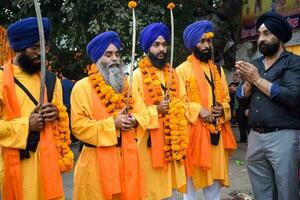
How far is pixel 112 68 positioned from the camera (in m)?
4.43

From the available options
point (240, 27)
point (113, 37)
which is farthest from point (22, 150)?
point (240, 27)

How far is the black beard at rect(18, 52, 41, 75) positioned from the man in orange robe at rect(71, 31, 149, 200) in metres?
0.56

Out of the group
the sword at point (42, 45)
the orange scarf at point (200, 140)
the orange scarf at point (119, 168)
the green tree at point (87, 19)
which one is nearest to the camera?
the sword at point (42, 45)

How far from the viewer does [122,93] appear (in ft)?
14.6

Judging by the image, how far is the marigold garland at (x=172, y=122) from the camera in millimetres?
4960

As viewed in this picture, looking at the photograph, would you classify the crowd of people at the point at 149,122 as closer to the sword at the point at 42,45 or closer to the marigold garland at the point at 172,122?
the marigold garland at the point at 172,122

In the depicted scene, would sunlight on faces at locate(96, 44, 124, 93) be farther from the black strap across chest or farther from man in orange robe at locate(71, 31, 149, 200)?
the black strap across chest

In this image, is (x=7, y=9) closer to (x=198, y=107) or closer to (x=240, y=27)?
(x=240, y=27)

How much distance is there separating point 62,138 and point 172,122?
1.40 m

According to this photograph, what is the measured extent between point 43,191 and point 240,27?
10.6m

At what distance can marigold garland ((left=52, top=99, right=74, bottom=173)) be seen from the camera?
3957 millimetres

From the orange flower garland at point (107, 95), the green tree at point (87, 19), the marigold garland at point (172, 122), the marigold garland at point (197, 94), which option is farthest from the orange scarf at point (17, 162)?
the green tree at point (87, 19)

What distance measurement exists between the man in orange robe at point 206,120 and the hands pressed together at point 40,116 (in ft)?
7.18

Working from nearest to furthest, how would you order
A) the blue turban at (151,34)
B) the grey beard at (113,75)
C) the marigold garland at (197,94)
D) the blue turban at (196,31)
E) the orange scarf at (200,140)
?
the grey beard at (113,75), the blue turban at (151,34), the orange scarf at (200,140), the marigold garland at (197,94), the blue turban at (196,31)
